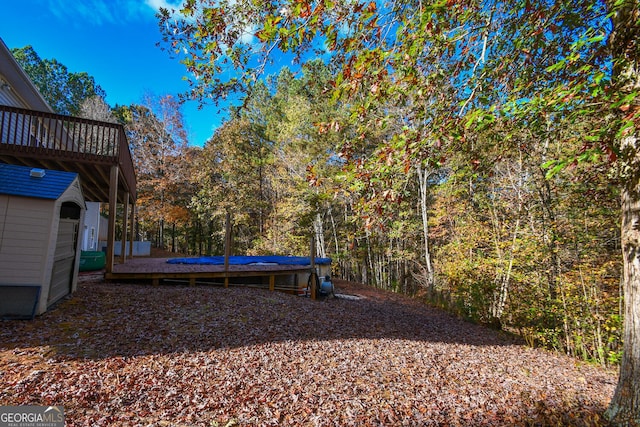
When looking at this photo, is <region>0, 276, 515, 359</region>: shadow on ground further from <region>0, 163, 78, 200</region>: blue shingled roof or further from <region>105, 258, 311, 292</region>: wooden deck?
<region>0, 163, 78, 200</region>: blue shingled roof

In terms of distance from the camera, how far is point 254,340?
436cm

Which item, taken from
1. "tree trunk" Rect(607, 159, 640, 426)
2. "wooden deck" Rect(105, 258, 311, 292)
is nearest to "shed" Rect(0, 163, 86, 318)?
"wooden deck" Rect(105, 258, 311, 292)

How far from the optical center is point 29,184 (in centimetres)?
439

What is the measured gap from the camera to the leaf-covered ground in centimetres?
267

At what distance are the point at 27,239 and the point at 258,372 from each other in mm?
3760

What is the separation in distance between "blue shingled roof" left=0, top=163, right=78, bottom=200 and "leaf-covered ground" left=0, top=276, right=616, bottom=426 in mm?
1732

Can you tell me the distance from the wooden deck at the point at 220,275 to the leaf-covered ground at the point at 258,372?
127 cm

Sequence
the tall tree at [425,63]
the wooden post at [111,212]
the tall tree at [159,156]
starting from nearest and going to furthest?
1. the tall tree at [425,63]
2. the wooden post at [111,212]
3. the tall tree at [159,156]

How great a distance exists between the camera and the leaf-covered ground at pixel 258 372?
8.77 feet

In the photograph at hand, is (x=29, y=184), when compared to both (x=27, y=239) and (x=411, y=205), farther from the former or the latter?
(x=411, y=205)

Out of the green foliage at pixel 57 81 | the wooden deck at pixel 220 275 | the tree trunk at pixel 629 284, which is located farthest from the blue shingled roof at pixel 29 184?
the green foliage at pixel 57 81

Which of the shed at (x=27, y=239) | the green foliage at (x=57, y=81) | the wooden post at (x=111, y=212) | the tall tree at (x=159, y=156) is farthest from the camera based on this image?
the green foliage at (x=57, y=81)

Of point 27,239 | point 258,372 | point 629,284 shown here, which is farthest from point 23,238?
point 629,284

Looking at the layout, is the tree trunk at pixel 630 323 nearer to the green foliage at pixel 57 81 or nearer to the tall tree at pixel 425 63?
the tall tree at pixel 425 63
